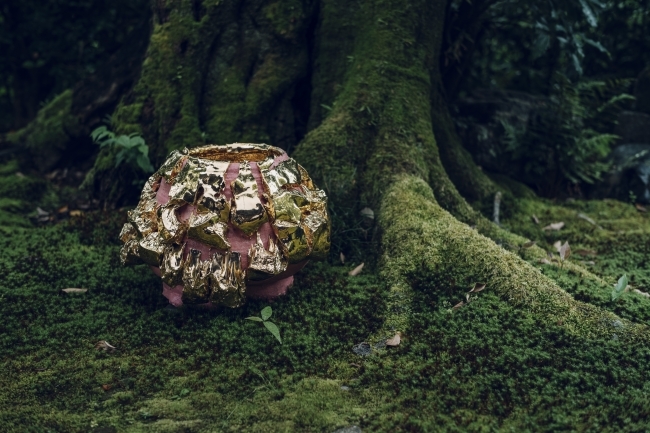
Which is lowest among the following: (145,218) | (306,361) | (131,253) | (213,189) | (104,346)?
(104,346)

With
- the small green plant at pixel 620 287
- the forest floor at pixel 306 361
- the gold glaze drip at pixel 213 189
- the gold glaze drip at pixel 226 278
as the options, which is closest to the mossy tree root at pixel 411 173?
the forest floor at pixel 306 361

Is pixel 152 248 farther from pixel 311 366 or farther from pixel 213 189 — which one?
pixel 311 366

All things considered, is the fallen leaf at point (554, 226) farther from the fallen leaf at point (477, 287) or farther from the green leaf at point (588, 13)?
the fallen leaf at point (477, 287)

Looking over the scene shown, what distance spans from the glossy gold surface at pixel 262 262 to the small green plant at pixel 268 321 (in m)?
0.20

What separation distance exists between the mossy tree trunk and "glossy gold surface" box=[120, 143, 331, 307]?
1178 millimetres

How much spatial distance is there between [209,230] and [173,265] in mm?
309

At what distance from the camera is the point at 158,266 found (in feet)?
12.9

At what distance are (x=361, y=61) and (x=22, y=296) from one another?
3.18 meters

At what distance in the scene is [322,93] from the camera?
582 cm

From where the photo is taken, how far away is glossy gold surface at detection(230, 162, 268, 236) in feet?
12.3

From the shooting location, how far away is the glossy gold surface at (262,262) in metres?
3.77

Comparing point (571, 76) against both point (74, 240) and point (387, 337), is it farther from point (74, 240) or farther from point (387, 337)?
point (74, 240)

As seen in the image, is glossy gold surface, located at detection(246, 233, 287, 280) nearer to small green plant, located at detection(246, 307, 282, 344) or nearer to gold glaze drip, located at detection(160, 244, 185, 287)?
small green plant, located at detection(246, 307, 282, 344)

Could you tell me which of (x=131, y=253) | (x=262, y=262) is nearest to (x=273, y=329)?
(x=262, y=262)
